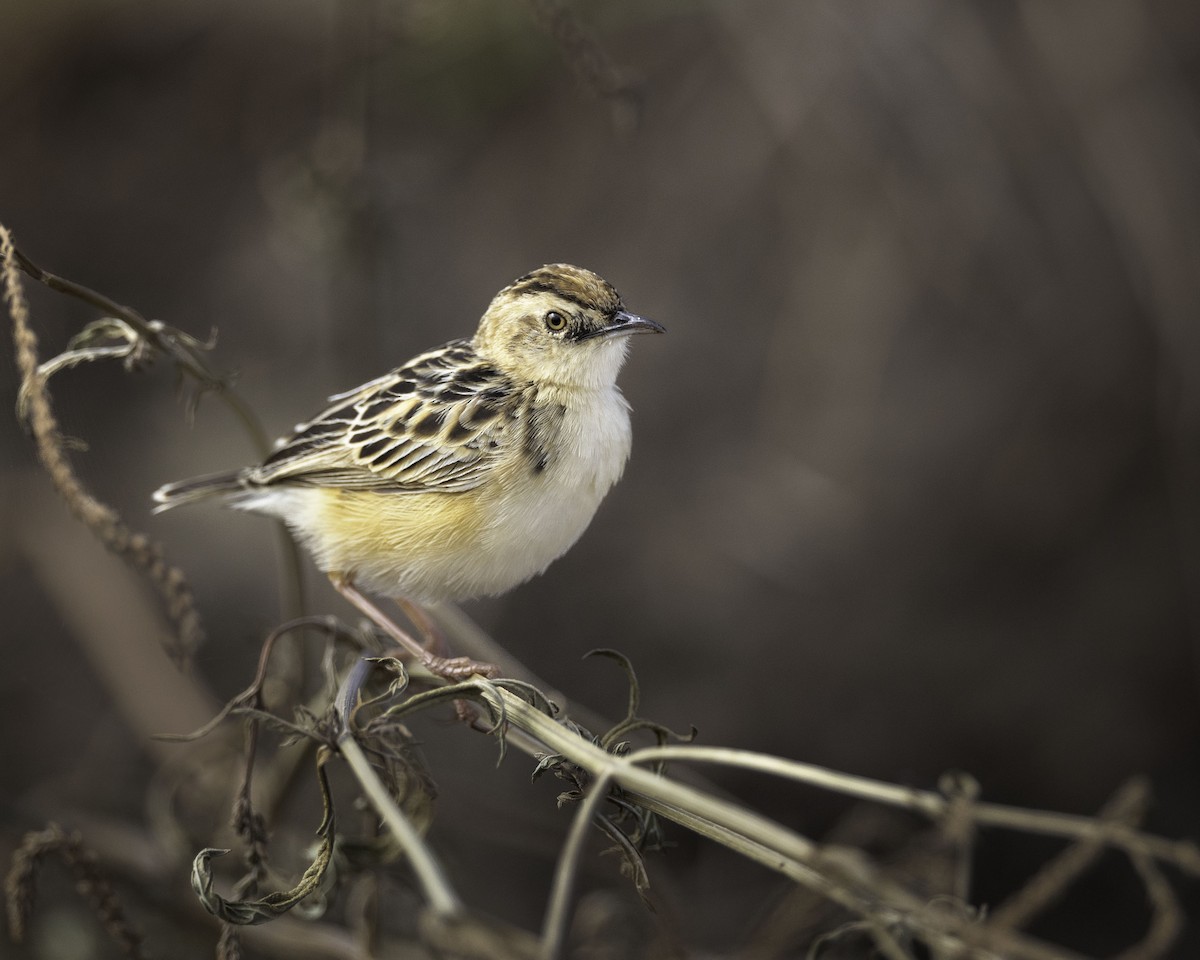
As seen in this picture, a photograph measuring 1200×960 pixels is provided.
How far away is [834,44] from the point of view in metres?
6.94

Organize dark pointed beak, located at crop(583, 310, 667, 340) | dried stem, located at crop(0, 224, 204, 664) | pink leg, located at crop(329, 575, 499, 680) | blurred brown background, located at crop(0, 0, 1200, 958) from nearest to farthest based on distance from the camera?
dried stem, located at crop(0, 224, 204, 664)
dark pointed beak, located at crop(583, 310, 667, 340)
pink leg, located at crop(329, 575, 499, 680)
blurred brown background, located at crop(0, 0, 1200, 958)

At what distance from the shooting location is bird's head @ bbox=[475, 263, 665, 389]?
11.6 feet

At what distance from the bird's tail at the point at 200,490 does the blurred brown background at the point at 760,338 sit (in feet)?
6.14

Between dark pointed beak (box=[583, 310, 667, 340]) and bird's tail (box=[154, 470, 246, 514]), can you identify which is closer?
dark pointed beak (box=[583, 310, 667, 340])

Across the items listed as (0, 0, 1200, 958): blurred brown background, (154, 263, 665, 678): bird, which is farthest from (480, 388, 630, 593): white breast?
(0, 0, 1200, 958): blurred brown background

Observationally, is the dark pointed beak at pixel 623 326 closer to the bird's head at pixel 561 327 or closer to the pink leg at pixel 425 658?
the bird's head at pixel 561 327

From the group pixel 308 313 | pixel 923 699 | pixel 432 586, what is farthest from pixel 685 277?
pixel 432 586

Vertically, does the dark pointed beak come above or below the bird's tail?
above

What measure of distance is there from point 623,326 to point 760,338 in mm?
5074

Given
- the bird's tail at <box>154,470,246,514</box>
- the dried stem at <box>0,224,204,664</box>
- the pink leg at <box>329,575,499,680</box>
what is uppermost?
the dried stem at <box>0,224,204,664</box>

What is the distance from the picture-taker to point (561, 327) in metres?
3.64

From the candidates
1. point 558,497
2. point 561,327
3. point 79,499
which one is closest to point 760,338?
point 561,327

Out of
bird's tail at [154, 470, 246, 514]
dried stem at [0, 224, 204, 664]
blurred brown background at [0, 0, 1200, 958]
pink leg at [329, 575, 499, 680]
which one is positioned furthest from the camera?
blurred brown background at [0, 0, 1200, 958]

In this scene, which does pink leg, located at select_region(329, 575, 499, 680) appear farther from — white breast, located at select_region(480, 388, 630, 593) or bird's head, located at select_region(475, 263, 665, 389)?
bird's head, located at select_region(475, 263, 665, 389)
